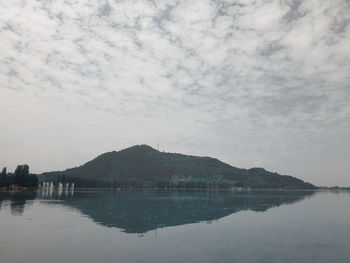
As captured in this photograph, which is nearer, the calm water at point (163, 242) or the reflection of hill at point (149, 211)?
the calm water at point (163, 242)

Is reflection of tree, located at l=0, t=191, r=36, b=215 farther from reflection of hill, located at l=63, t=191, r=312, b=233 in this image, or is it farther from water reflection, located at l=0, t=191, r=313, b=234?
reflection of hill, located at l=63, t=191, r=312, b=233

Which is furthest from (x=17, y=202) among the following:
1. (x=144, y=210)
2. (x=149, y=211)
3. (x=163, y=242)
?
(x=163, y=242)

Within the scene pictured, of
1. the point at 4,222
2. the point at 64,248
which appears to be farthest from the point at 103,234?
the point at 4,222

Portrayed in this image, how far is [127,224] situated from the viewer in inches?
1822

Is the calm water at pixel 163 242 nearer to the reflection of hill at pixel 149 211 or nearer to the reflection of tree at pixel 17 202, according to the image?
the reflection of hill at pixel 149 211

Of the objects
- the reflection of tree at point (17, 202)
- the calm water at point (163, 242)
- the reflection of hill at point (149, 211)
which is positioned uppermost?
the reflection of tree at point (17, 202)

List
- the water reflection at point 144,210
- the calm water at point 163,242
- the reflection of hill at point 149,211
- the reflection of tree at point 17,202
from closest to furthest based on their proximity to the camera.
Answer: the calm water at point 163,242
the reflection of hill at point 149,211
the water reflection at point 144,210
the reflection of tree at point 17,202

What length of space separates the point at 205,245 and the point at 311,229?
23239 millimetres

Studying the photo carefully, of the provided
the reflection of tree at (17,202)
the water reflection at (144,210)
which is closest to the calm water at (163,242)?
the water reflection at (144,210)

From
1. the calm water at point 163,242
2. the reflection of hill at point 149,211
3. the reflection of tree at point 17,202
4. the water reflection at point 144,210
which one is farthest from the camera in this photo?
the reflection of tree at point 17,202

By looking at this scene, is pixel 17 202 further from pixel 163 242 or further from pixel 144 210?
pixel 163 242

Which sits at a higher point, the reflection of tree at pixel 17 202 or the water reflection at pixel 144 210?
the reflection of tree at pixel 17 202

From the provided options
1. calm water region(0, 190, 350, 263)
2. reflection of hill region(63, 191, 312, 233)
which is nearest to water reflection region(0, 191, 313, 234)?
reflection of hill region(63, 191, 312, 233)

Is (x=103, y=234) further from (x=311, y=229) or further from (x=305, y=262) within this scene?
(x=311, y=229)
